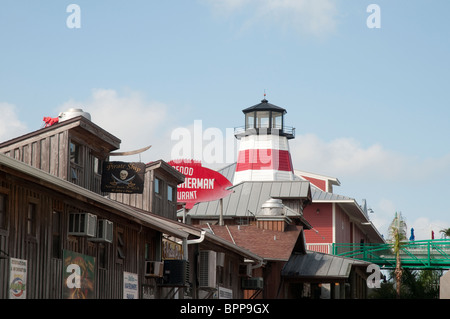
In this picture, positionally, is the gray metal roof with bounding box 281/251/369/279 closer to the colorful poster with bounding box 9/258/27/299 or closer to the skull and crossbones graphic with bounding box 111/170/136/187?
the skull and crossbones graphic with bounding box 111/170/136/187

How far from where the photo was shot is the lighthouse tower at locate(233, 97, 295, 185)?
2643 inches

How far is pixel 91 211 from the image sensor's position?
20500 millimetres

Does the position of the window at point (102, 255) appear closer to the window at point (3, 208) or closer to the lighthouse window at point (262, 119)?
the window at point (3, 208)

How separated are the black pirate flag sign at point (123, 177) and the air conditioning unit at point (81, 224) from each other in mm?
Answer: 8167

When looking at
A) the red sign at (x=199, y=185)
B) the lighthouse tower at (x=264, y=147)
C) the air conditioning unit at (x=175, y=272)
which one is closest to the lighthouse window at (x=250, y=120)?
the lighthouse tower at (x=264, y=147)

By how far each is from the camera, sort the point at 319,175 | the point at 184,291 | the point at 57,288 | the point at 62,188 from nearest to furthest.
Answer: the point at 62,188, the point at 57,288, the point at 184,291, the point at 319,175

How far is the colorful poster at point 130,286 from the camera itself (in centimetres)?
2244

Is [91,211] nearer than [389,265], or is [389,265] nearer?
[91,211]

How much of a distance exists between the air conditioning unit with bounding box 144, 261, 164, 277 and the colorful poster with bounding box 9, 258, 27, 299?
7.03 meters

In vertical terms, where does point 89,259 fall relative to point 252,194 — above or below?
below
